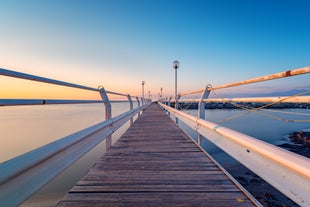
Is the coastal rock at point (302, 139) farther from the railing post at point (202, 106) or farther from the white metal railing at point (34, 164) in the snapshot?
the white metal railing at point (34, 164)

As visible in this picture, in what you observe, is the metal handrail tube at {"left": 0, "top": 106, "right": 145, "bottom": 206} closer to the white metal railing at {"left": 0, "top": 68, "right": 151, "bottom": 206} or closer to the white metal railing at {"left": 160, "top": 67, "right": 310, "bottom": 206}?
the white metal railing at {"left": 0, "top": 68, "right": 151, "bottom": 206}

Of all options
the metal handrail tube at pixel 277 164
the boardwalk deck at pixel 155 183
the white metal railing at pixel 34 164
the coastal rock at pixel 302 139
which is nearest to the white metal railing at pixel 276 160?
the metal handrail tube at pixel 277 164

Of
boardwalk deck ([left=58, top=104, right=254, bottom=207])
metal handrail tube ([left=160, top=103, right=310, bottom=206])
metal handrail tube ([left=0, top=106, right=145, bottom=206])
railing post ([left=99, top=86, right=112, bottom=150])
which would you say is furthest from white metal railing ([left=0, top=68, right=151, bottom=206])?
metal handrail tube ([left=160, top=103, right=310, bottom=206])

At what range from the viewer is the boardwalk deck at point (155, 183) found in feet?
5.50

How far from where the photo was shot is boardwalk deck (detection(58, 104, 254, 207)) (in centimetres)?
168

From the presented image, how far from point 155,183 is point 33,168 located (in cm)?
128

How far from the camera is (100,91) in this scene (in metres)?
3.47

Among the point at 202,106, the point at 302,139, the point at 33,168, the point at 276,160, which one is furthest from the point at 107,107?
the point at 302,139

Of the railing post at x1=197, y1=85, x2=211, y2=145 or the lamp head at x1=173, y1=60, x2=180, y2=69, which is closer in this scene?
the railing post at x1=197, y1=85, x2=211, y2=145

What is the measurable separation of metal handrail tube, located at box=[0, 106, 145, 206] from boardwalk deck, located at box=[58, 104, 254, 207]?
0.42 metres

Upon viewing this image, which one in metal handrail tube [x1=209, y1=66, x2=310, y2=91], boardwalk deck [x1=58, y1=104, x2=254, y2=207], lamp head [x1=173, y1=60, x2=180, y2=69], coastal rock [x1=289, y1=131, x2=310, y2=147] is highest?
lamp head [x1=173, y1=60, x2=180, y2=69]

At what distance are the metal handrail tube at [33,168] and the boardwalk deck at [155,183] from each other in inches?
16.5

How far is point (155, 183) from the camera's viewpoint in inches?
80.0

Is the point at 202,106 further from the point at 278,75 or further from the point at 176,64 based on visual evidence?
the point at 176,64
